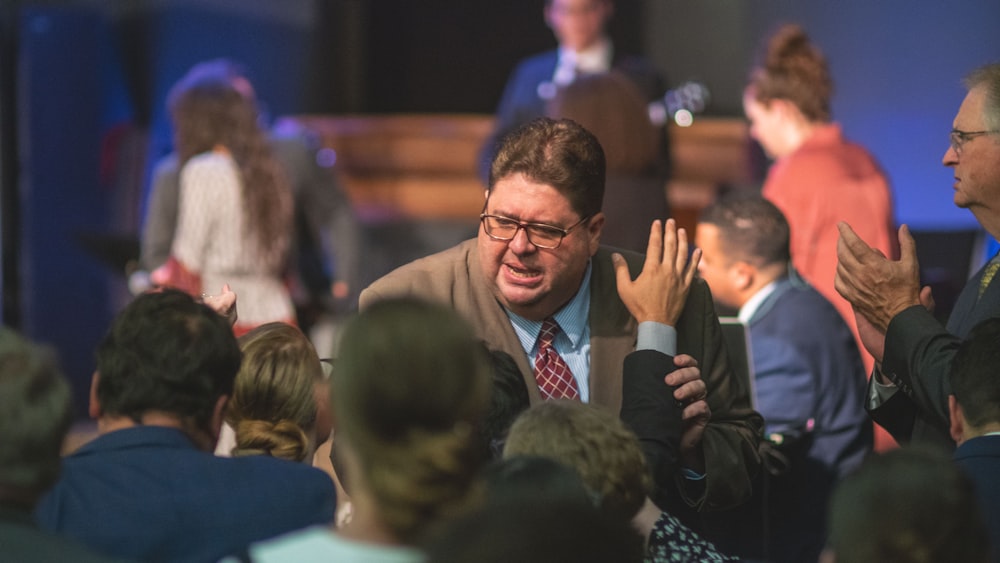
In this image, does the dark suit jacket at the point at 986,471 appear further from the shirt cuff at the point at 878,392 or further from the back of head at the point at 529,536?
the back of head at the point at 529,536

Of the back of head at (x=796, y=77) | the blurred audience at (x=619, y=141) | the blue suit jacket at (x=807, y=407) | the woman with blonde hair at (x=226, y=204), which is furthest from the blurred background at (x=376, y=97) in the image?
the blue suit jacket at (x=807, y=407)

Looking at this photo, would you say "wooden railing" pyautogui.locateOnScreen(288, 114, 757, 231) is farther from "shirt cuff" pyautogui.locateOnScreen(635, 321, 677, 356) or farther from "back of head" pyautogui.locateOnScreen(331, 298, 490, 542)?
"back of head" pyautogui.locateOnScreen(331, 298, 490, 542)

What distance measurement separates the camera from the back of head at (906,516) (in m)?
1.53

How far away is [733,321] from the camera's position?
328 centimetres

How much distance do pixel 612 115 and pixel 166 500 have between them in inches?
108

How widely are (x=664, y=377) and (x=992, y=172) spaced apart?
0.82 meters

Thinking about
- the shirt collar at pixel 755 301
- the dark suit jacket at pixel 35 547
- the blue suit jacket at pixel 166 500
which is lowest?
the shirt collar at pixel 755 301

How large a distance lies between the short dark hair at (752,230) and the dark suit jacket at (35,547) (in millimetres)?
2656

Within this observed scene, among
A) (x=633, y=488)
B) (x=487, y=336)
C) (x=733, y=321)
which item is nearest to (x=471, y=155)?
(x=733, y=321)

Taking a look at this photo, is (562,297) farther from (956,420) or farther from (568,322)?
(956,420)

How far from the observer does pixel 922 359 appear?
2.47 m

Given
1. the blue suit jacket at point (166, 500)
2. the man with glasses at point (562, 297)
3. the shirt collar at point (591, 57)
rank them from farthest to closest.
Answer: the shirt collar at point (591, 57), the man with glasses at point (562, 297), the blue suit jacket at point (166, 500)

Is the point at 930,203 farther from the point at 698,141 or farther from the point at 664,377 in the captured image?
the point at 664,377

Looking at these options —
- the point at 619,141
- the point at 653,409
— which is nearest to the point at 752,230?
the point at 619,141
